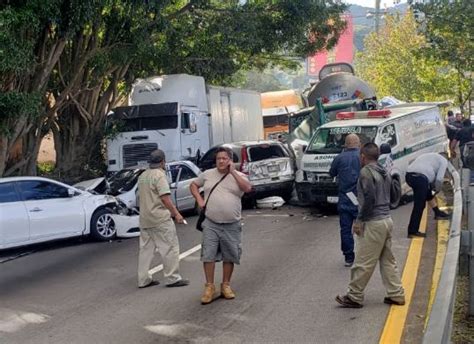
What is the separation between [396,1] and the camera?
2700cm

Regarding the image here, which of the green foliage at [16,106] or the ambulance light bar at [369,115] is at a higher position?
the green foliage at [16,106]

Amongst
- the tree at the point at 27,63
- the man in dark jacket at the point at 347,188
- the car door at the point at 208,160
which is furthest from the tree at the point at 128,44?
the man in dark jacket at the point at 347,188

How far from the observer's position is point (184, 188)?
15719mm

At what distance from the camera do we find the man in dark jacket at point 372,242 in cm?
708

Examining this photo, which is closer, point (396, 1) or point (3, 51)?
point (3, 51)

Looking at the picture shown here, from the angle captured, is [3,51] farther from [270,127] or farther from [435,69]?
[435,69]

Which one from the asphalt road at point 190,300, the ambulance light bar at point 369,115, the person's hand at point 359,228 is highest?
the ambulance light bar at point 369,115

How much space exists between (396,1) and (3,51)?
58.9 feet

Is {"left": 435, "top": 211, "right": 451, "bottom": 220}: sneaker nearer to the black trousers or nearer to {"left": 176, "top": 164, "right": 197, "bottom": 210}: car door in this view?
the black trousers

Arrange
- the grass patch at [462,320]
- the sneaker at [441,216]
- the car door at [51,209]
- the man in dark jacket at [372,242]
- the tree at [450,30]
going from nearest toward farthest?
the grass patch at [462,320]
the man in dark jacket at [372,242]
the car door at [51,209]
the sneaker at [441,216]
the tree at [450,30]

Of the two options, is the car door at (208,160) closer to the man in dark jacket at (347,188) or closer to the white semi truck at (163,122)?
the white semi truck at (163,122)

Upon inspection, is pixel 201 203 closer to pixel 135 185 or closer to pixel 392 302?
pixel 392 302

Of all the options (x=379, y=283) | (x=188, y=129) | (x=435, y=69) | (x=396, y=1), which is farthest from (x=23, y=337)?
(x=435, y=69)

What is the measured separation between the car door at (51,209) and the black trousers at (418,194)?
579 cm
